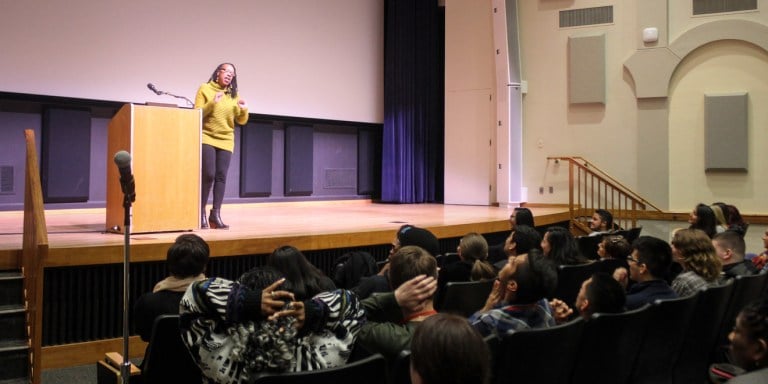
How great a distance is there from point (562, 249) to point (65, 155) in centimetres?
600

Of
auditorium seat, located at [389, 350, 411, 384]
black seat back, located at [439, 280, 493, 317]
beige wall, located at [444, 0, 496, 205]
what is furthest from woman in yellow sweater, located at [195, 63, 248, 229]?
beige wall, located at [444, 0, 496, 205]

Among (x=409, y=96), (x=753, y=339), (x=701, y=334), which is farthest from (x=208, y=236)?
(x=409, y=96)

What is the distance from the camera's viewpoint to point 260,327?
1862 millimetres

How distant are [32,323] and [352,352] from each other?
2122 millimetres

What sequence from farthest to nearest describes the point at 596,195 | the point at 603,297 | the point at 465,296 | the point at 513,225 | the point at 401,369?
the point at 596,195 → the point at 513,225 → the point at 465,296 → the point at 603,297 → the point at 401,369

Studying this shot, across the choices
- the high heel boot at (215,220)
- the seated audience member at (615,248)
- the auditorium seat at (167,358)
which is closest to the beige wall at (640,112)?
the seated audience member at (615,248)

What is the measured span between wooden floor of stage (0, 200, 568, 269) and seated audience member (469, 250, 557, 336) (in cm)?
263

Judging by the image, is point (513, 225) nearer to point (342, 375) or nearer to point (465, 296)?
point (465, 296)

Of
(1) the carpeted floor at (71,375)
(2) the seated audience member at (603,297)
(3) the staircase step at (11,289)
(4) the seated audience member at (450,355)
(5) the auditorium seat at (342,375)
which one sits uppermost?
(4) the seated audience member at (450,355)

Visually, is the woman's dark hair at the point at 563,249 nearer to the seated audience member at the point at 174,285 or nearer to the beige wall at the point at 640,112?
the seated audience member at the point at 174,285

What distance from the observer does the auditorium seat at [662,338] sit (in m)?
2.72

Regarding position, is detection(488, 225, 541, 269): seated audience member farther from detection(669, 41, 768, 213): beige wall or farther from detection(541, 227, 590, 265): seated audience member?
detection(669, 41, 768, 213): beige wall

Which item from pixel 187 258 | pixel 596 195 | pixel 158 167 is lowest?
pixel 187 258

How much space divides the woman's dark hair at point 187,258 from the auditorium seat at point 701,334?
2.18 meters
